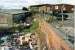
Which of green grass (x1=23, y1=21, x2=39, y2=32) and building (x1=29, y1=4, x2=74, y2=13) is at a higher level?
building (x1=29, y1=4, x2=74, y2=13)

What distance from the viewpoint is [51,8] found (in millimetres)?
1028

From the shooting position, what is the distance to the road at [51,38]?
1.01 metres

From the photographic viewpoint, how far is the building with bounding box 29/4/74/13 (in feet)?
3.34

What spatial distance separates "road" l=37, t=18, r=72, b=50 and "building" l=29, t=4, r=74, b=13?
7cm

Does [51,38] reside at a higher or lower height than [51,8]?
lower

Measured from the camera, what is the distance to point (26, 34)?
3.33ft

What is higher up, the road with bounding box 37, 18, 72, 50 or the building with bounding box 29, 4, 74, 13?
the building with bounding box 29, 4, 74, 13

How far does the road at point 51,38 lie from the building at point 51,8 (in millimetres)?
67

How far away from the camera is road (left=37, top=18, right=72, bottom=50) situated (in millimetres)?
1014

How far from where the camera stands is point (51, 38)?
102 cm

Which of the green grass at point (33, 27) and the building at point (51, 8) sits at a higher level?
the building at point (51, 8)

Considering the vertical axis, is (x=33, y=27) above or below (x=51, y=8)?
below

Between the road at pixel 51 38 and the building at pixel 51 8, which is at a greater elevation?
the building at pixel 51 8

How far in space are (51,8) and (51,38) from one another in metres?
0.19
